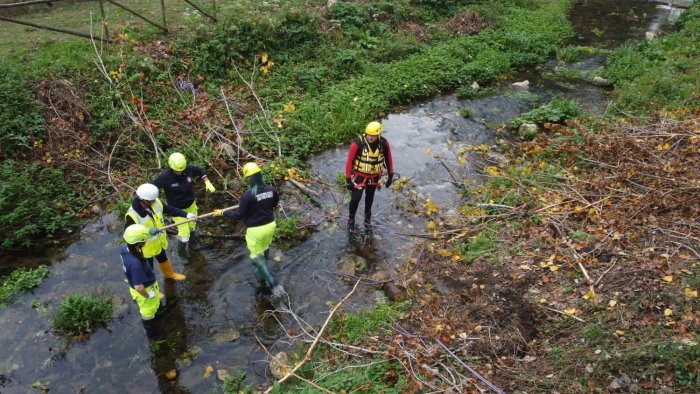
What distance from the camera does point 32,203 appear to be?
8500mm

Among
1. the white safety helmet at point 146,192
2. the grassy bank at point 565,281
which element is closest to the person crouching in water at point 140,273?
the white safety helmet at point 146,192

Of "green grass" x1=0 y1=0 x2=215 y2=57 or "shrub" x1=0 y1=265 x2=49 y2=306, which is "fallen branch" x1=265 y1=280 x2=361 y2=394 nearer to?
"shrub" x1=0 y1=265 x2=49 y2=306

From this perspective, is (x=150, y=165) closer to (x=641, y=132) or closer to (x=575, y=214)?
(x=575, y=214)

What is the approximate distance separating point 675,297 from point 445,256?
3.23 metres

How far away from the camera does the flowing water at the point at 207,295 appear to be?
608 cm

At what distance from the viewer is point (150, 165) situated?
33.3 feet

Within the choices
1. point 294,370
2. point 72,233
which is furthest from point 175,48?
point 294,370

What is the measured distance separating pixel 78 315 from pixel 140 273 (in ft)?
5.02

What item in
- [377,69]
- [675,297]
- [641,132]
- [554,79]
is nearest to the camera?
[675,297]

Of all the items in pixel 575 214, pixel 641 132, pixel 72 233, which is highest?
pixel 641 132

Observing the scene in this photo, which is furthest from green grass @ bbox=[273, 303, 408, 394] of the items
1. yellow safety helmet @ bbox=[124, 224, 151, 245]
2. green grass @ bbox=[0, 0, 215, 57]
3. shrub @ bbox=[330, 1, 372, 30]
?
shrub @ bbox=[330, 1, 372, 30]

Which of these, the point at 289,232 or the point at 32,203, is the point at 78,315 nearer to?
the point at 32,203

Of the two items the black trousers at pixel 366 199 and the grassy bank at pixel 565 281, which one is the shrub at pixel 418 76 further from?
the grassy bank at pixel 565 281

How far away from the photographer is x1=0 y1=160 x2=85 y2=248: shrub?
8.03 metres
